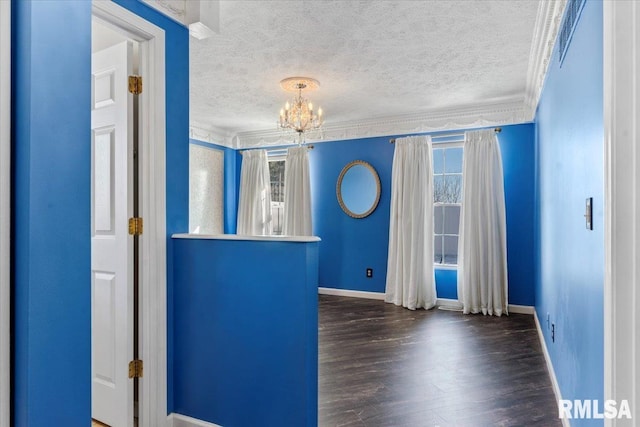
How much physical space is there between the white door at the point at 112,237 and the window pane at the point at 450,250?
172 inches

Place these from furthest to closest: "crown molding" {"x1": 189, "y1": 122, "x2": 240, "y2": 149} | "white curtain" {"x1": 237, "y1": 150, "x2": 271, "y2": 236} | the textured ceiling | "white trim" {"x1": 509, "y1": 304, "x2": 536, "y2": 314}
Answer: "white curtain" {"x1": 237, "y1": 150, "x2": 271, "y2": 236}, "crown molding" {"x1": 189, "y1": 122, "x2": 240, "y2": 149}, "white trim" {"x1": 509, "y1": 304, "x2": 536, "y2": 314}, the textured ceiling

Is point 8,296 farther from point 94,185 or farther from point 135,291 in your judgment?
point 94,185

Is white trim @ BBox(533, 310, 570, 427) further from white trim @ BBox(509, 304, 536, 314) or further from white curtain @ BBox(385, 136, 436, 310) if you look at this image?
white curtain @ BBox(385, 136, 436, 310)

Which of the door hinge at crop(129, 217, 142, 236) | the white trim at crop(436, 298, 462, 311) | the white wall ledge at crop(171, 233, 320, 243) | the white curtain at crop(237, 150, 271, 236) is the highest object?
the white curtain at crop(237, 150, 271, 236)

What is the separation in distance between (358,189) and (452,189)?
134 centimetres

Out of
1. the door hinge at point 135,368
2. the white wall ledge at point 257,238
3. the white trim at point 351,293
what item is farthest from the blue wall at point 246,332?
the white trim at point 351,293

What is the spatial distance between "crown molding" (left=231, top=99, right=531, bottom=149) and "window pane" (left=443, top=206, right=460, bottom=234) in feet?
3.60

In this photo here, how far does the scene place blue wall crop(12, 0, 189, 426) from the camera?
114 cm

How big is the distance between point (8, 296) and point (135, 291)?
1.06 metres

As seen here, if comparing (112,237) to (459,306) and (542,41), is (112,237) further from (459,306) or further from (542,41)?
(459,306)

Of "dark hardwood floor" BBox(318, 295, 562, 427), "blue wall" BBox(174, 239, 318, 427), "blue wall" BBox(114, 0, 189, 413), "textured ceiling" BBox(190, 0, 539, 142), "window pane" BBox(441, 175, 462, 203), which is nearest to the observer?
"blue wall" BBox(174, 239, 318, 427)

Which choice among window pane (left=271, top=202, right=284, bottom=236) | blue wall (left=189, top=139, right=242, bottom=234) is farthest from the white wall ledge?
blue wall (left=189, top=139, right=242, bottom=234)

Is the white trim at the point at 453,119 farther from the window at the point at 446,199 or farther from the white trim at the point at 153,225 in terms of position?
the white trim at the point at 153,225

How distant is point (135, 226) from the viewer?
2.13 meters
